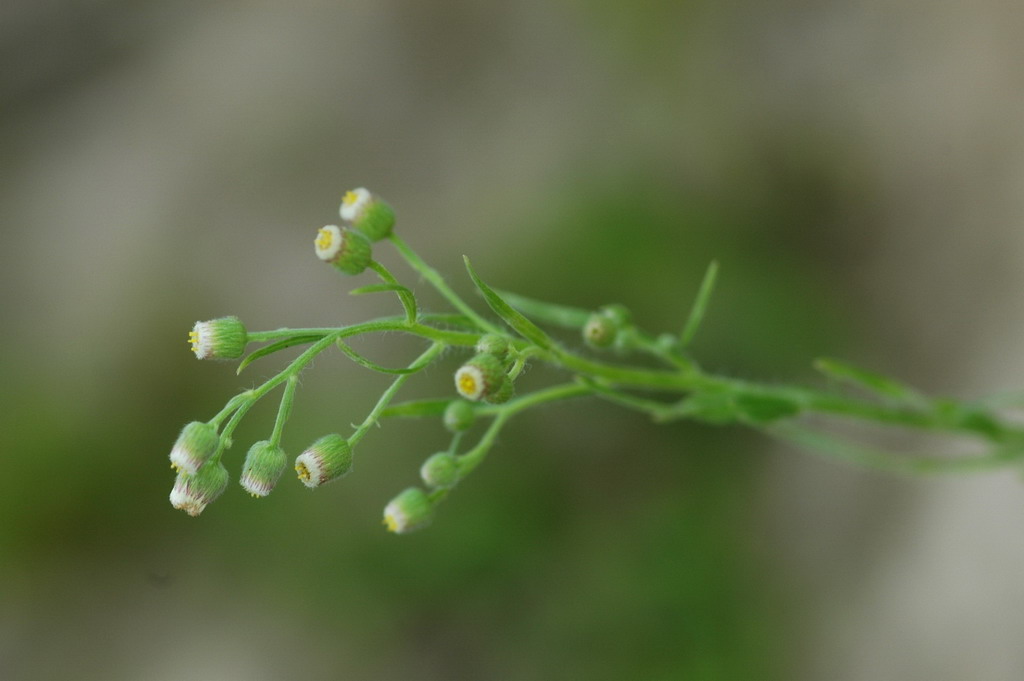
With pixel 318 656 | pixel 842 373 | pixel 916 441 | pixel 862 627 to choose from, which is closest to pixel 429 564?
pixel 318 656

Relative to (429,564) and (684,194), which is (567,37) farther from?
(429,564)

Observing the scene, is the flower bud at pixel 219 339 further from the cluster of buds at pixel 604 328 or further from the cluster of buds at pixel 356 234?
the cluster of buds at pixel 604 328

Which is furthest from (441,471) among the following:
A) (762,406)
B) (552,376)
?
(552,376)

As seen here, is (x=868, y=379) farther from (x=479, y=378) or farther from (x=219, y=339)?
(x=219, y=339)

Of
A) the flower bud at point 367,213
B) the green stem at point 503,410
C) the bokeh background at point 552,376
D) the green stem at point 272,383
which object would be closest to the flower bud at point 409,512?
the green stem at point 503,410

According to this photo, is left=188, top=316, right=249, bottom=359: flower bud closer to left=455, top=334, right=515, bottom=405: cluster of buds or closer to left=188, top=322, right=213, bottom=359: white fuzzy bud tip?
left=188, top=322, right=213, bottom=359: white fuzzy bud tip

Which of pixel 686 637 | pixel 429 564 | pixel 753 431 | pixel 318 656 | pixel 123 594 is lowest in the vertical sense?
pixel 123 594

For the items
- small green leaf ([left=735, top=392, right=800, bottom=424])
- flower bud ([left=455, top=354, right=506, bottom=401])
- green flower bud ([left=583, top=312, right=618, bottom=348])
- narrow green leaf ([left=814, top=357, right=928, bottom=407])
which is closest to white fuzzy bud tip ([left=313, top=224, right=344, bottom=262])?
flower bud ([left=455, top=354, right=506, bottom=401])
